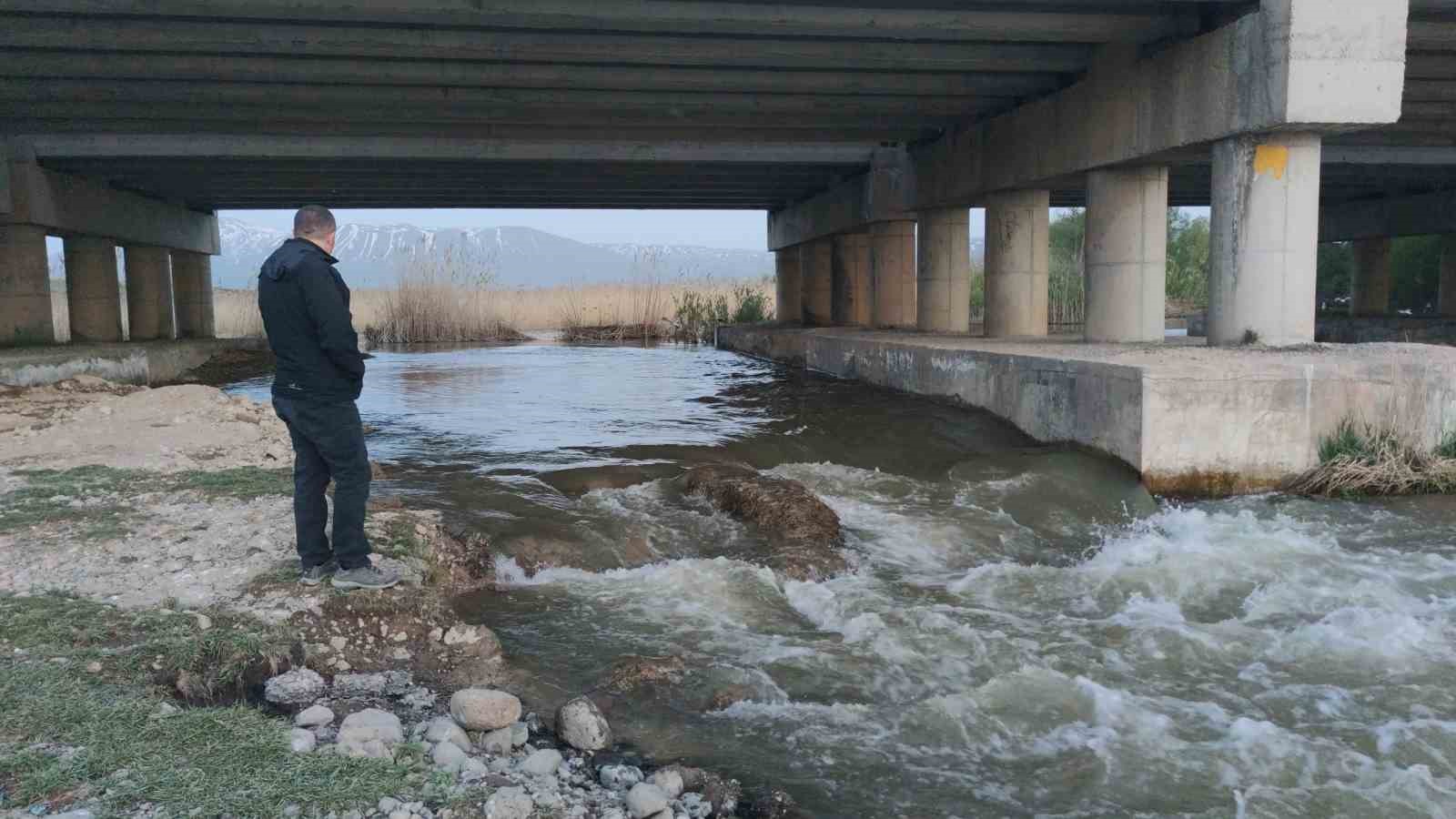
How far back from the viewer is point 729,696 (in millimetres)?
4766

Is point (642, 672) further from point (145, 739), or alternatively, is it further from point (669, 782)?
point (145, 739)

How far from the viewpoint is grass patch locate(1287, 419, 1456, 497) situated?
27.8 feet

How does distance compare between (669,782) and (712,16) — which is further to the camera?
(712,16)

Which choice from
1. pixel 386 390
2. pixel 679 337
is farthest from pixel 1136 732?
pixel 679 337

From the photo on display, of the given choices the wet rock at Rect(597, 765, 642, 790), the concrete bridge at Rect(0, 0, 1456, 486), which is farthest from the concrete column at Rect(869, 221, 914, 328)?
the wet rock at Rect(597, 765, 642, 790)

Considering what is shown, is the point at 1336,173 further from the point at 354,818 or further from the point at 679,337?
the point at 354,818

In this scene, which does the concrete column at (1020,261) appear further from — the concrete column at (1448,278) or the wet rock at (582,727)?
the concrete column at (1448,278)

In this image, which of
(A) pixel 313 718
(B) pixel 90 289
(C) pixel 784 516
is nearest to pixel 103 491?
(A) pixel 313 718

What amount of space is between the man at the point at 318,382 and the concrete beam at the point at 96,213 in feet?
47.1

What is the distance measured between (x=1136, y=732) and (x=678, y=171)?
58.3 ft

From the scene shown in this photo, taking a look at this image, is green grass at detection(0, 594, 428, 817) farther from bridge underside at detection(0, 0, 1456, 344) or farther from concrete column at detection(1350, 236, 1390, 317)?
concrete column at detection(1350, 236, 1390, 317)

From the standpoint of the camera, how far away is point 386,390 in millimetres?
17141

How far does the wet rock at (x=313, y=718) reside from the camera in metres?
4.11

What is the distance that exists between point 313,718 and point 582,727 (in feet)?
3.34
